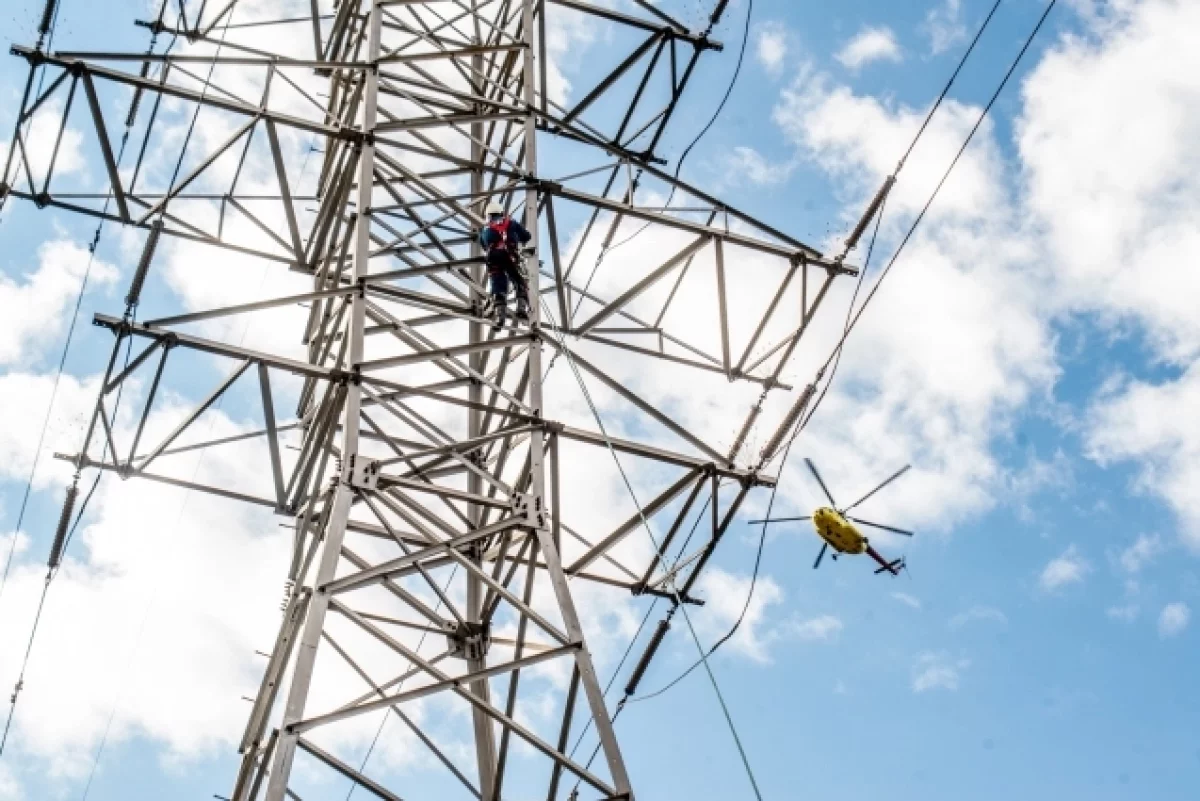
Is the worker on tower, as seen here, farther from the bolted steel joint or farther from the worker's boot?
the bolted steel joint

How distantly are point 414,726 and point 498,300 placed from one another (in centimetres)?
412

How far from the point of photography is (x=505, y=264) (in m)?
13.3

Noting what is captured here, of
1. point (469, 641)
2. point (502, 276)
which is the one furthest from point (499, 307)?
point (469, 641)

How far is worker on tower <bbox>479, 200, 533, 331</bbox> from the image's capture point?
13.3 metres

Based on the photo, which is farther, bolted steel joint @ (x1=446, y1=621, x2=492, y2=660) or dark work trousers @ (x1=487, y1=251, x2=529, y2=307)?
dark work trousers @ (x1=487, y1=251, x2=529, y2=307)

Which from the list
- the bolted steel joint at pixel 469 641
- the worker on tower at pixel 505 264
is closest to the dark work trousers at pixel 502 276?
the worker on tower at pixel 505 264

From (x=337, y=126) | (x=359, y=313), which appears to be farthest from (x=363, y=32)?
(x=359, y=313)

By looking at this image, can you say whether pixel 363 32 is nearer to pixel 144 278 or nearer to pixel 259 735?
pixel 144 278

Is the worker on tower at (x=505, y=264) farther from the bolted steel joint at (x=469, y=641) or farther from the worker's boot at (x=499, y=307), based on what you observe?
the bolted steel joint at (x=469, y=641)

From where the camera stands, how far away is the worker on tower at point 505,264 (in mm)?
13297

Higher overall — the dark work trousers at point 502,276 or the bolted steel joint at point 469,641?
the dark work trousers at point 502,276

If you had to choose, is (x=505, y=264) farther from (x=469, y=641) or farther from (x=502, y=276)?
(x=469, y=641)

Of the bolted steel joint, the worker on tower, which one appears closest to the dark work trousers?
the worker on tower

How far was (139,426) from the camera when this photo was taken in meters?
13.2
